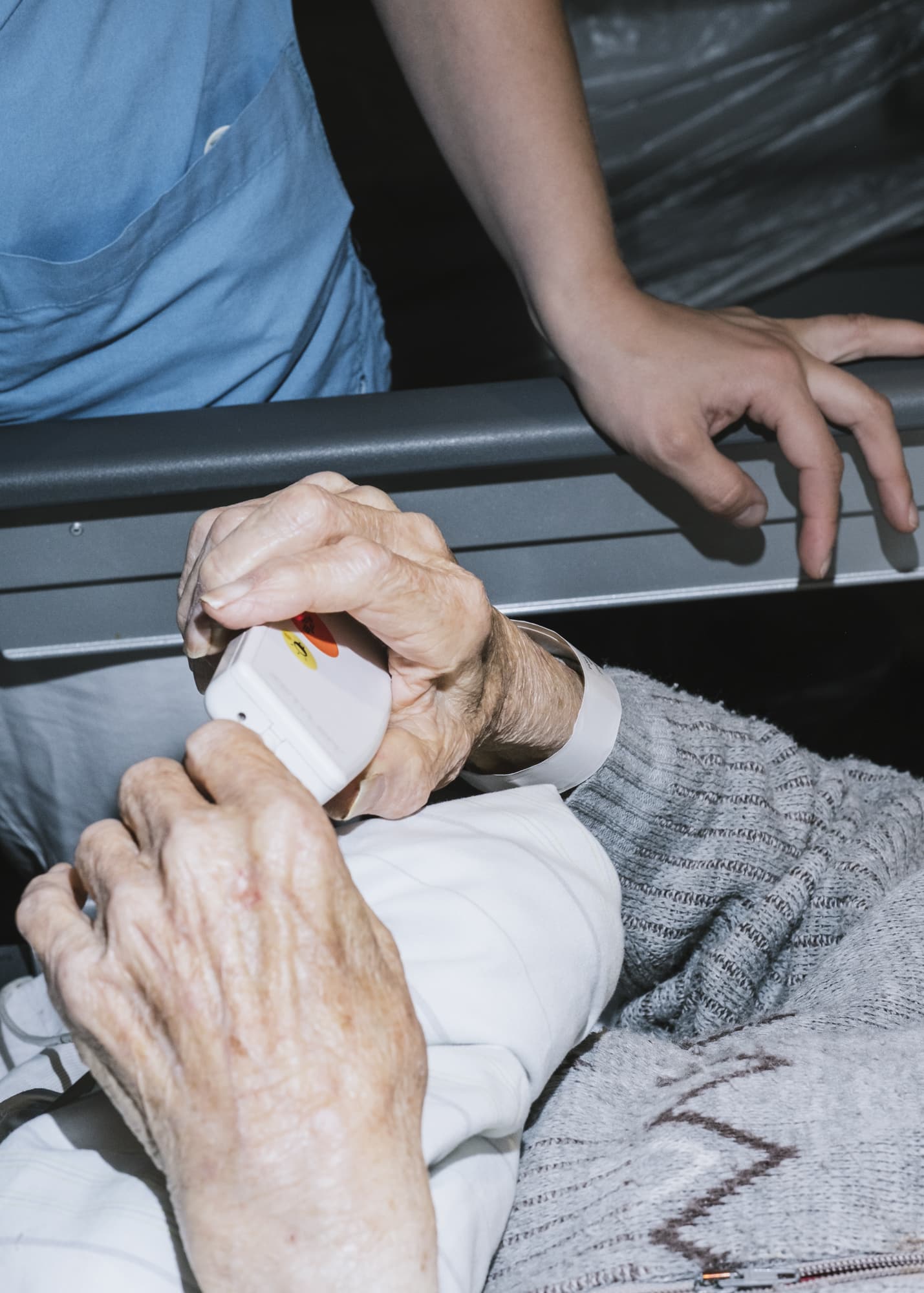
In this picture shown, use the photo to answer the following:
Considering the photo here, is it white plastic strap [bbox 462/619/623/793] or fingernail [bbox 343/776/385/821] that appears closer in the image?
fingernail [bbox 343/776/385/821]

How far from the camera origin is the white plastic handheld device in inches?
16.8

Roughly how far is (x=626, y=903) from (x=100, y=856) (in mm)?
392

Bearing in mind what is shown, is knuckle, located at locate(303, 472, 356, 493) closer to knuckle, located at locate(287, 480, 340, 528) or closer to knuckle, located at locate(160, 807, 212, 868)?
knuckle, located at locate(287, 480, 340, 528)

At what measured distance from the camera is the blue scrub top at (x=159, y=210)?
2.44ft

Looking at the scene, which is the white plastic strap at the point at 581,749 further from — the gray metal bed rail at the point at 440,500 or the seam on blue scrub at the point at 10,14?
the seam on blue scrub at the point at 10,14

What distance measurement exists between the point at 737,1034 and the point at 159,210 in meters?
0.71

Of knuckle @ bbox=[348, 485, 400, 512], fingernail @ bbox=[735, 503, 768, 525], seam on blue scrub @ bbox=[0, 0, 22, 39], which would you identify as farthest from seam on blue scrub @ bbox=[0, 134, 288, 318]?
fingernail @ bbox=[735, 503, 768, 525]

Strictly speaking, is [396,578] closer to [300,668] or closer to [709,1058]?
[300,668]

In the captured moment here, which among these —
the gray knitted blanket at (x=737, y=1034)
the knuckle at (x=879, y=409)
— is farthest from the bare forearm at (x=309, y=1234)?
the knuckle at (x=879, y=409)

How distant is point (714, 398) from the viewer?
0.75 metres

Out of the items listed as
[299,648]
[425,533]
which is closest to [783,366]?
[425,533]

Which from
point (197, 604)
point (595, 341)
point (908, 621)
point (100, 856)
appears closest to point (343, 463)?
point (595, 341)

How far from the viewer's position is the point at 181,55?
0.80m

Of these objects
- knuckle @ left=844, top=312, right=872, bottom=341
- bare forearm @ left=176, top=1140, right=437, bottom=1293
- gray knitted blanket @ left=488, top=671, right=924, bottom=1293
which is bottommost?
gray knitted blanket @ left=488, top=671, right=924, bottom=1293
